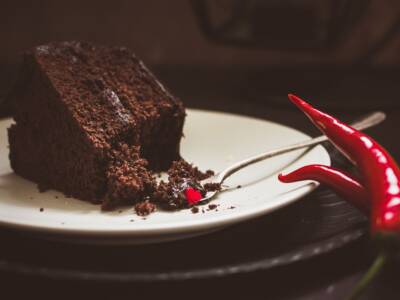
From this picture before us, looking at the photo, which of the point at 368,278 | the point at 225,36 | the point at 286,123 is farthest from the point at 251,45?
the point at 368,278

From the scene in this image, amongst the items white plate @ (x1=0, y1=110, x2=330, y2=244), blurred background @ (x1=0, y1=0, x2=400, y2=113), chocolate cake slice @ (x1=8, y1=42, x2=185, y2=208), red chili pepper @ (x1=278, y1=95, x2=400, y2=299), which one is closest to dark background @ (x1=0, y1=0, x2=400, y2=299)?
blurred background @ (x1=0, y1=0, x2=400, y2=113)

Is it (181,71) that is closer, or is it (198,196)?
(198,196)

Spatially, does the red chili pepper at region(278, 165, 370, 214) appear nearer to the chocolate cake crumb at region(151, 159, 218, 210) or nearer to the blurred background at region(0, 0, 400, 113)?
the chocolate cake crumb at region(151, 159, 218, 210)

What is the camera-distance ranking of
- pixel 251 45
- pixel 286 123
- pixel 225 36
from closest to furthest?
pixel 286 123, pixel 251 45, pixel 225 36

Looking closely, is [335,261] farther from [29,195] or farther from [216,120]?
[216,120]

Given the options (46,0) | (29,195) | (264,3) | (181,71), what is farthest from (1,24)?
(29,195)

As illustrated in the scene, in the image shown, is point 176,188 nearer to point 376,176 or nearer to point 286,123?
point 376,176
